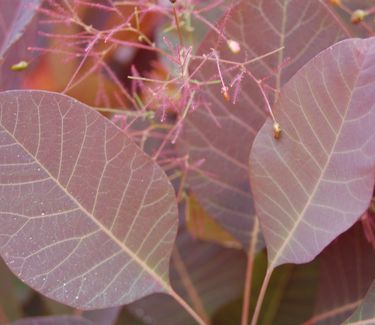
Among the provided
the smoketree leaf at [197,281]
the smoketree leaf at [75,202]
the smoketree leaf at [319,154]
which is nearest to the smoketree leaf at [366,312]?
the smoketree leaf at [319,154]

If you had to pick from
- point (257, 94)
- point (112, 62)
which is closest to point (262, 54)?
point (257, 94)

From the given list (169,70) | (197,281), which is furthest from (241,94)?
(197,281)

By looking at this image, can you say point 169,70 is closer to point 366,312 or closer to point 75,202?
point 75,202

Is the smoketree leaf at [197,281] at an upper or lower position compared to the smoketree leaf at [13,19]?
lower

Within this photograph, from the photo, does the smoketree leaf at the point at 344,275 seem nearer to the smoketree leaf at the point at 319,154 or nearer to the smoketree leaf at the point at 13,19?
the smoketree leaf at the point at 319,154

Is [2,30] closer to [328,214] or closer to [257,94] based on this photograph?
[257,94]
